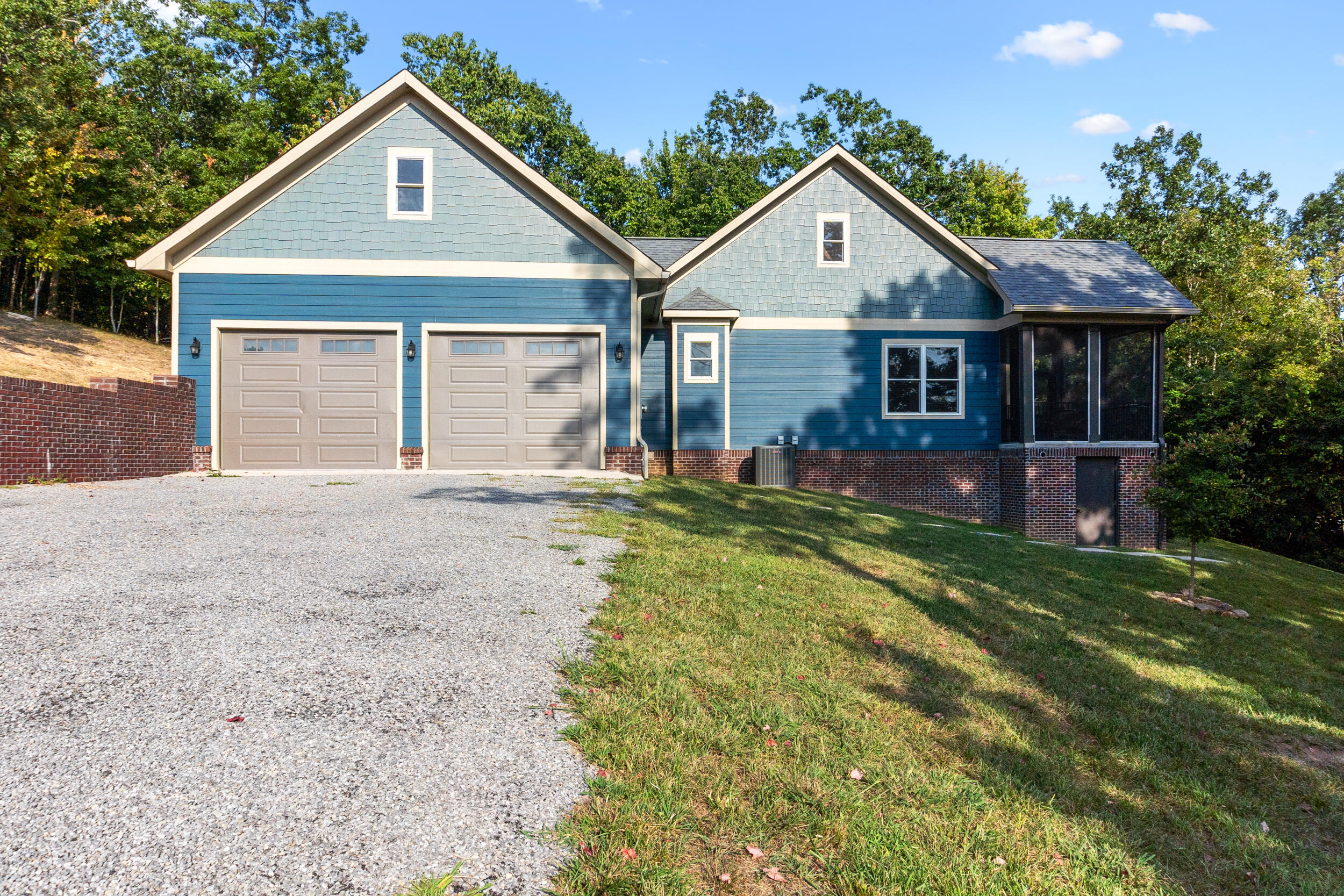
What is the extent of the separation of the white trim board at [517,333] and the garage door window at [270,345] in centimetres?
214

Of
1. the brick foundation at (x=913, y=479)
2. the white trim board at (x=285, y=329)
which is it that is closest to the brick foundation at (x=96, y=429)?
the white trim board at (x=285, y=329)

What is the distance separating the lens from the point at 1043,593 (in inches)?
304

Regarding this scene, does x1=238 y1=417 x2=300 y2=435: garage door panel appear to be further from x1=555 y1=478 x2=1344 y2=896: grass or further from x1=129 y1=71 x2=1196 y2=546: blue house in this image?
x1=555 y1=478 x2=1344 y2=896: grass

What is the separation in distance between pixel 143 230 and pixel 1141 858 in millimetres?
33412

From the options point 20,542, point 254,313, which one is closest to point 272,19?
point 254,313

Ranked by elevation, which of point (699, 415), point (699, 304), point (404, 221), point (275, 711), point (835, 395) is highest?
point (404, 221)

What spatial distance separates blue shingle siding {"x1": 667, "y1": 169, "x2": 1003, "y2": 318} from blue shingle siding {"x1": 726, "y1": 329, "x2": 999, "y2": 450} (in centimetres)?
59

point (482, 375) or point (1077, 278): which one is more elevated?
point (1077, 278)

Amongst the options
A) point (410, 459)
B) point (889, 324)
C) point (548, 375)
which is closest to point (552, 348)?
point (548, 375)

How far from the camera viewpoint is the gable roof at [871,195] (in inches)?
627

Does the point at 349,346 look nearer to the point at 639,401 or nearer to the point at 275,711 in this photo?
the point at 639,401

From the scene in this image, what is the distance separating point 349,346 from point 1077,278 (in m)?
15.7

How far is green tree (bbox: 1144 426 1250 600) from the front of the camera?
8.88m

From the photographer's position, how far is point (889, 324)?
16141 mm
